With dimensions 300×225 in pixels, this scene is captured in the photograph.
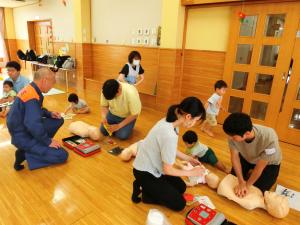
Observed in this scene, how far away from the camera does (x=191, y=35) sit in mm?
3453

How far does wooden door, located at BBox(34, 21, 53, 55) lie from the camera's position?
6516 mm

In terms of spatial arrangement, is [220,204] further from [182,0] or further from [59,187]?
[182,0]

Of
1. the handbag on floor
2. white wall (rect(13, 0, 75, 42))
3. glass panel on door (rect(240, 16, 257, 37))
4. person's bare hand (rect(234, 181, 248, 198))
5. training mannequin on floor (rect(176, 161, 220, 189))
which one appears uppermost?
white wall (rect(13, 0, 75, 42))

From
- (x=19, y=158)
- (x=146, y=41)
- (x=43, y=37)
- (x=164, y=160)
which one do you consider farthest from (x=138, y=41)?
(x=43, y=37)

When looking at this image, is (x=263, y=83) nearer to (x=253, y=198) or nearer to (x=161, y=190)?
(x=253, y=198)

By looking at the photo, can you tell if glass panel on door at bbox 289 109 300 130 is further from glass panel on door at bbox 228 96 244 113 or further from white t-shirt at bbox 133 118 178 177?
white t-shirt at bbox 133 118 178 177

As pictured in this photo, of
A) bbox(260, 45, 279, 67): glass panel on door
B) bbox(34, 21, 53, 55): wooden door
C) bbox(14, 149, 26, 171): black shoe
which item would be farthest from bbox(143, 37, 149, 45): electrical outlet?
bbox(34, 21, 53, 55): wooden door

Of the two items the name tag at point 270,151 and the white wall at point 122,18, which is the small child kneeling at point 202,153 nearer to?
the name tag at point 270,151

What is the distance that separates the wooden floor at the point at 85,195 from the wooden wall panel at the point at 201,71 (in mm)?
1359

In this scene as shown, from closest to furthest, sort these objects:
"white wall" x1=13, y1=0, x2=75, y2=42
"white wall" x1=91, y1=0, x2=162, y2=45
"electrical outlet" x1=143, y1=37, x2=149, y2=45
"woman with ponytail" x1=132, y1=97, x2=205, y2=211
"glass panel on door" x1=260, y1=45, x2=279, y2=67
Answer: "woman with ponytail" x1=132, y1=97, x2=205, y2=211 → "glass panel on door" x1=260, y1=45, x2=279, y2=67 → "white wall" x1=91, y1=0, x2=162, y2=45 → "electrical outlet" x1=143, y1=37, x2=149, y2=45 → "white wall" x1=13, y1=0, x2=75, y2=42

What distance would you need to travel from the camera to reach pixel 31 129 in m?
1.84

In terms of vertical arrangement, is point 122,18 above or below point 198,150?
above

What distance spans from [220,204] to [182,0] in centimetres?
277

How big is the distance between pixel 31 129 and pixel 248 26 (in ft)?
9.18
